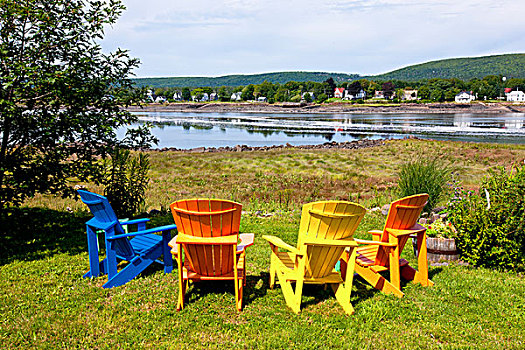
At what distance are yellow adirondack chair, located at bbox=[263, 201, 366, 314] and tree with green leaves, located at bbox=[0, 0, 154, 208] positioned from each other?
184 inches

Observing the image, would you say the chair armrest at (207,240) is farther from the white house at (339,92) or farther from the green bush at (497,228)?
the white house at (339,92)

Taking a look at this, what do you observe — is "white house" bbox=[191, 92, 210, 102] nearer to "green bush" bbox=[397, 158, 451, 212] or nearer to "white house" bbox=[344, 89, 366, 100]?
"white house" bbox=[344, 89, 366, 100]

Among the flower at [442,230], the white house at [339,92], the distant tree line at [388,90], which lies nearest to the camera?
the flower at [442,230]

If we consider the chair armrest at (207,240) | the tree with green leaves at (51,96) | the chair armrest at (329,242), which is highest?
the tree with green leaves at (51,96)

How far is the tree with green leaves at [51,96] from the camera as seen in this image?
6.53 meters

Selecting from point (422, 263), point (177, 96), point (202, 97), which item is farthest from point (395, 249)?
point (177, 96)

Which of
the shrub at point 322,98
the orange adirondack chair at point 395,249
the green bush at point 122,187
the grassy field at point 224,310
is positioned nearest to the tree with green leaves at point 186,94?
the shrub at point 322,98

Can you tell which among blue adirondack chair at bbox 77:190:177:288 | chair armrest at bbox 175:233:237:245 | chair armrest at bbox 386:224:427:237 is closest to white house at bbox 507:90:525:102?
chair armrest at bbox 386:224:427:237

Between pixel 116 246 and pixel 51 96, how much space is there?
3571mm

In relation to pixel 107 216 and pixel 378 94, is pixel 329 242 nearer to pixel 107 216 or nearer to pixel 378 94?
pixel 107 216

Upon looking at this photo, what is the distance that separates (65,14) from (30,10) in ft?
2.89

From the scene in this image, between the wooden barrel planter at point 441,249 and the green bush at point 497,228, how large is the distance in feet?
0.39

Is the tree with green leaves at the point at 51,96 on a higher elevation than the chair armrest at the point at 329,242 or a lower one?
higher

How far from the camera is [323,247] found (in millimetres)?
4363
